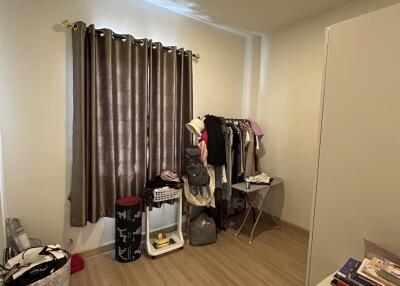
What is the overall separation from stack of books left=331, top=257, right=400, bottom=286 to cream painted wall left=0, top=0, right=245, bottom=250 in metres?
2.14

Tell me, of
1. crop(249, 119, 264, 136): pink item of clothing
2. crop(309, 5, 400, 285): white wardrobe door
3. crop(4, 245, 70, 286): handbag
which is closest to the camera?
crop(309, 5, 400, 285): white wardrobe door

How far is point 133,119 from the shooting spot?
236cm

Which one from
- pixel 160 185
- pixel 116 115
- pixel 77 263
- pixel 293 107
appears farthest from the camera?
pixel 293 107

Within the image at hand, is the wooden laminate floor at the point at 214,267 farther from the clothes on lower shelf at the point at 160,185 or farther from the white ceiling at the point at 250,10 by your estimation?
the white ceiling at the point at 250,10

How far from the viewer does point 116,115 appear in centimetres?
225

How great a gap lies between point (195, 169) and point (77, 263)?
4.62 feet

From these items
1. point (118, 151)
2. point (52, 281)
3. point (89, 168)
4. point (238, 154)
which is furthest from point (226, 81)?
point (52, 281)

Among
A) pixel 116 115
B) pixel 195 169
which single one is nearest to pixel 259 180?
pixel 195 169

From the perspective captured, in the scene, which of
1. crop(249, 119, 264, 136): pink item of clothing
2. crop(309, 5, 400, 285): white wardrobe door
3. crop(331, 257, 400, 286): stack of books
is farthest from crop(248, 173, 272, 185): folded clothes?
crop(331, 257, 400, 286): stack of books

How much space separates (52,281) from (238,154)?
2.17 m

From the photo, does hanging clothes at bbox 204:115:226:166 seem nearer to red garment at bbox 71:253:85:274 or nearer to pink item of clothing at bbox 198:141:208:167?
pink item of clothing at bbox 198:141:208:167

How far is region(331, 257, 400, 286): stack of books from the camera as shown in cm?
102

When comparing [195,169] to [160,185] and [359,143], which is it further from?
[359,143]

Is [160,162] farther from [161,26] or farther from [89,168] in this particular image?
[161,26]
